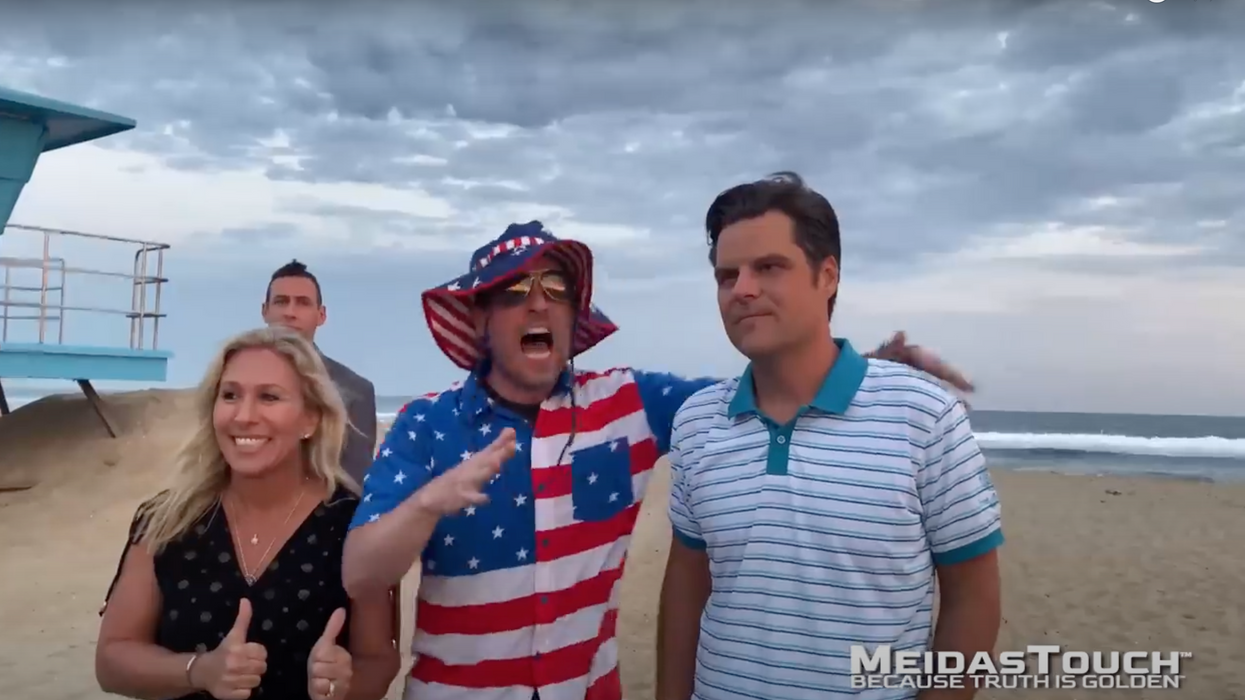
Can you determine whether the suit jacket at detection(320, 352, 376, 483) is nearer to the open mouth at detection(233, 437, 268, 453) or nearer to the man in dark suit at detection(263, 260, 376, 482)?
the man in dark suit at detection(263, 260, 376, 482)

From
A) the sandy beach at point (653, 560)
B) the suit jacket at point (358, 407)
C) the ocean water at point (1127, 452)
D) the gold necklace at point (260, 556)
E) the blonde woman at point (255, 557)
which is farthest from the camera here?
the ocean water at point (1127, 452)

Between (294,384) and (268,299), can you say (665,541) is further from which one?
(294,384)

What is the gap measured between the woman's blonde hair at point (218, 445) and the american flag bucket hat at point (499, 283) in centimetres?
36

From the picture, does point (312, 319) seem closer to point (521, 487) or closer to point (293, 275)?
point (293, 275)

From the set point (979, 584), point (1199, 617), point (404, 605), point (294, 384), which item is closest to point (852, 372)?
point (979, 584)

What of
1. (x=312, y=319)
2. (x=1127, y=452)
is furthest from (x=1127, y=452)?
(x=312, y=319)

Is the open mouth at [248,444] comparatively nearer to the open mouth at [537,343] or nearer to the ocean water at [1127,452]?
the open mouth at [537,343]

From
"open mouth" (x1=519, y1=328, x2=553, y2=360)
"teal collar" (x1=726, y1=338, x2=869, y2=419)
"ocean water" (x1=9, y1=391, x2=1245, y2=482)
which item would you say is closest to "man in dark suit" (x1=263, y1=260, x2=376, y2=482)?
"open mouth" (x1=519, y1=328, x2=553, y2=360)

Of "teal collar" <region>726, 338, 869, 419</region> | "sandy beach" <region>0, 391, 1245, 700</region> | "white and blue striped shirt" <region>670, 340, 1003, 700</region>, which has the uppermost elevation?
"teal collar" <region>726, 338, 869, 419</region>

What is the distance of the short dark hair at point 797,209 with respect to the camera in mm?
2158

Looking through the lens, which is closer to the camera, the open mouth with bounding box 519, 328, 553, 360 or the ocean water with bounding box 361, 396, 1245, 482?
the open mouth with bounding box 519, 328, 553, 360

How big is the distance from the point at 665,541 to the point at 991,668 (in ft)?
29.3

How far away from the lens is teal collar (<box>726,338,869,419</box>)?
2.12 m

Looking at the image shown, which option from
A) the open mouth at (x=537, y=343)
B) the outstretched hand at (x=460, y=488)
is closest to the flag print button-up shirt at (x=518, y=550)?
the open mouth at (x=537, y=343)
